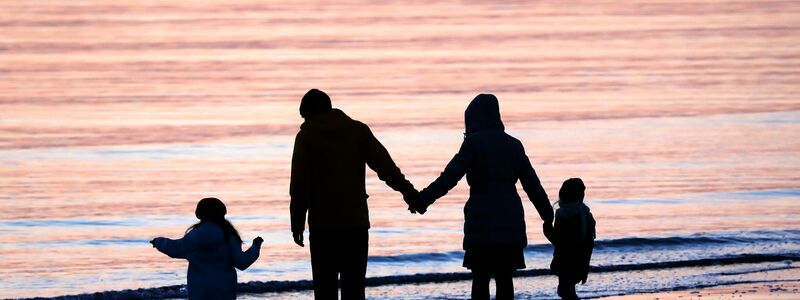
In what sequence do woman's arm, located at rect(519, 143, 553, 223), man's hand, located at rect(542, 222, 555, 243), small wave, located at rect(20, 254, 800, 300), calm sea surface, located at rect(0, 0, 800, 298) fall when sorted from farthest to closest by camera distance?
calm sea surface, located at rect(0, 0, 800, 298) < small wave, located at rect(20, 254, 800, 300) < man's hand, located at rect(542, 222, 555, 243) < woman's arm, located at rect(519, 143, 553, 223)

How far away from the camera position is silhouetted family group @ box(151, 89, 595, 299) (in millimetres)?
8891

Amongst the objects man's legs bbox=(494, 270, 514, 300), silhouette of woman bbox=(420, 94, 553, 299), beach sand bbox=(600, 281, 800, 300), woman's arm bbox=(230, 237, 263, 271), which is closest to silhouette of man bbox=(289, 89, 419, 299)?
woman's arm bbox=(230, 237, 263, 271)

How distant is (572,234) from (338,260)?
171 cm

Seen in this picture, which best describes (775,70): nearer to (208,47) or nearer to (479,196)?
(208,47)

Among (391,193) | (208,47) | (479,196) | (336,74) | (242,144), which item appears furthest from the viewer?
(208,47)

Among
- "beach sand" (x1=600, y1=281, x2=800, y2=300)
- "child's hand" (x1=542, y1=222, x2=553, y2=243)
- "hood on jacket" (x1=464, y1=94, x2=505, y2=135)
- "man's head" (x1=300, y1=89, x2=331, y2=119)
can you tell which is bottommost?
"beach sand" (x1=600, y1=281, x2=800, y2=300)

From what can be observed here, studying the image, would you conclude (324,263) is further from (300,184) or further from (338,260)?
(300,184)

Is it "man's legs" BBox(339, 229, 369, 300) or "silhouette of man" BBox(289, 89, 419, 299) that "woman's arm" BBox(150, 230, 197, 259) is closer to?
"silhouette of man" BBox(289, 89, 419, 299)

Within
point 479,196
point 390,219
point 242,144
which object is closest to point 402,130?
point 242,144

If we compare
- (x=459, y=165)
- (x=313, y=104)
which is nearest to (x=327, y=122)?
(x=313, y=104)

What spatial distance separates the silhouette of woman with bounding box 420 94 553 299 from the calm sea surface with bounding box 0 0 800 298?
5.45 metres

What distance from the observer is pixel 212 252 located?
28.8 feet

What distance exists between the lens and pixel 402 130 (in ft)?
79.5

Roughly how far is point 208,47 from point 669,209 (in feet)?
61.1
